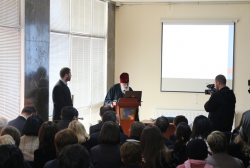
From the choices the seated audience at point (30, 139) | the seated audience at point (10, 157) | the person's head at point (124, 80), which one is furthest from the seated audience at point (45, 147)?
the person's head at point (124, 80)

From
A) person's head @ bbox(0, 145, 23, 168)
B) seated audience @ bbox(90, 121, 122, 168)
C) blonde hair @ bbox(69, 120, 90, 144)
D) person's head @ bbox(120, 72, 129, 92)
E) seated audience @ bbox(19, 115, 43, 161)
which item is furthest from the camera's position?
person's head @ bbox(120, 72, 129, 92)

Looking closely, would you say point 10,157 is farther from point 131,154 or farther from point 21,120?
point 21,120

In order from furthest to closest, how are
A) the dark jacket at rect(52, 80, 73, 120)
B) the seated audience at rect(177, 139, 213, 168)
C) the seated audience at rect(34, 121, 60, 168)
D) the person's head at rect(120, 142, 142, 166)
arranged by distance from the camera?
the dark jacket at rect(52, 80, 73, 120), the seated audience at rect(34, 121, 60, 168), the seated audience at rect(177, 139, 213, 168), the person's head at rect(120, 142, 142, 166)

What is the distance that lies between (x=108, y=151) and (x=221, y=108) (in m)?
2.44

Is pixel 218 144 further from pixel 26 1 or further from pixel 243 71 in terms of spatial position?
pixel 243 71

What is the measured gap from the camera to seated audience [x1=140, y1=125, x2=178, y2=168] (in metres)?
3.10

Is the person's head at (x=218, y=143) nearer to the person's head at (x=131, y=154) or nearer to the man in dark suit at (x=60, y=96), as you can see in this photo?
the person's head at (x=131, y=154)

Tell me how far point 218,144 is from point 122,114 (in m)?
2.65

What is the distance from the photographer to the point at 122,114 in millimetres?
5703

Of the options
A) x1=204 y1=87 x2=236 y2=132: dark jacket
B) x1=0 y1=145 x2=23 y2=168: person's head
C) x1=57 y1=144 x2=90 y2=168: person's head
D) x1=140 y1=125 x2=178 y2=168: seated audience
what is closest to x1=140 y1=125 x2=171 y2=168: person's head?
x1=140 y1=125 x2=178 y2=168: seated audience

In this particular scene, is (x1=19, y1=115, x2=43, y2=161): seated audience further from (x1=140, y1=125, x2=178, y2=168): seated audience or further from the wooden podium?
the wooden podium

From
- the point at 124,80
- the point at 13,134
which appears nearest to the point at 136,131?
the point at 13,134

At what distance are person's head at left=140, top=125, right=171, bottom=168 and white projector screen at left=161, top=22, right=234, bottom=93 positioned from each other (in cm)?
571

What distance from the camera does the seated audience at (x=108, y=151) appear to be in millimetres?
3223
